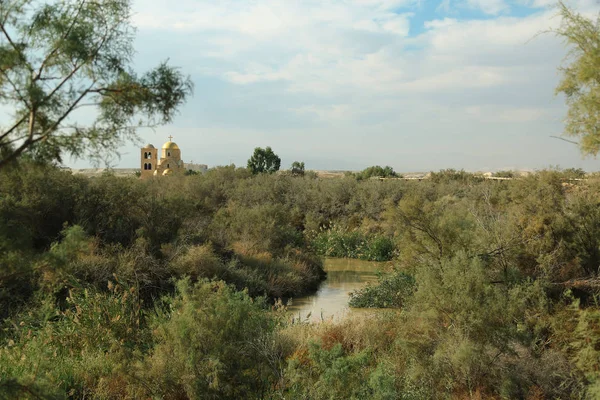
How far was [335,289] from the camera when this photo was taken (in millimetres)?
15234

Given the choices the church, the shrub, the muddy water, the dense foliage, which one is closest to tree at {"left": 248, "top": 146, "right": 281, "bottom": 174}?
the church

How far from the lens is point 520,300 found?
671 centimetres

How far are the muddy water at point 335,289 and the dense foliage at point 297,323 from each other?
2.69ft

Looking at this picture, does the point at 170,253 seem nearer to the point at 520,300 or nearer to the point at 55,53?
the point at 520,300

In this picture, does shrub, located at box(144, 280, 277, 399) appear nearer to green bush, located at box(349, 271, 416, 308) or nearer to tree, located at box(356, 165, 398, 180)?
green bush, located at box(349, 271, 416, 308)

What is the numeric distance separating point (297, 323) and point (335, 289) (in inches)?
243

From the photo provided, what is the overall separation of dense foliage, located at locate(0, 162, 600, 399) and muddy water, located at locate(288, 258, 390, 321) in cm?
82

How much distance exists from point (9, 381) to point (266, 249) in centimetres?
1339

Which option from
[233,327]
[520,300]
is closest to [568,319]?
[520,300]

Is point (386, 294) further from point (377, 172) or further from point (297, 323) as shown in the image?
point (377, 172)

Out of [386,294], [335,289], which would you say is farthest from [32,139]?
[335,289]

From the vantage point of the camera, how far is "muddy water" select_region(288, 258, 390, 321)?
39.2 feet

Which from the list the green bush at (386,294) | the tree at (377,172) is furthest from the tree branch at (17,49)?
the tree at (377,172)

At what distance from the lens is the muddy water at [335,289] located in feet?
39.2
